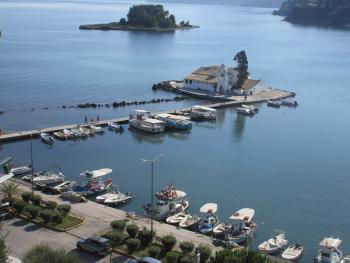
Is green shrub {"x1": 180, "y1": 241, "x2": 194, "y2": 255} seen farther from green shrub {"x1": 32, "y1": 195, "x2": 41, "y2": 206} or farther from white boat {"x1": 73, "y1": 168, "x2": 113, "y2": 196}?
white boat {"x1": 73, "y1": 168, "x2": 113, "y2": 196}

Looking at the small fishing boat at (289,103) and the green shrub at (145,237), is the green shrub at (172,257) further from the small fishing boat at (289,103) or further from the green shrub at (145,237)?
the small fishing boat at (289,103)

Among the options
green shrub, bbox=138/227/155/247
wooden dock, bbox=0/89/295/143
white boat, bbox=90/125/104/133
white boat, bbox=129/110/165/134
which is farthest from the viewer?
white boat, bbox=129/110/165/134

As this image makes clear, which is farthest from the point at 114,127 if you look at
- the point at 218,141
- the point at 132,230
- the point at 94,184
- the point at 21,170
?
the point at 132,230

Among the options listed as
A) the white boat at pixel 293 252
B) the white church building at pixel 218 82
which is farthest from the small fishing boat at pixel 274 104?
the white boat at pixel 293 252

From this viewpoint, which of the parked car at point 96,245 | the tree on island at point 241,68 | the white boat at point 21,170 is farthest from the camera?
the tree on island at point 241,68

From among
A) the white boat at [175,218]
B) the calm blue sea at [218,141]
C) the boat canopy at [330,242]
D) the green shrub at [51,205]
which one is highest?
the green shrub at [51,205]

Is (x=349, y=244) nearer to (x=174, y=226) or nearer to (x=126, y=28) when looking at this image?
(x=174, y=226)

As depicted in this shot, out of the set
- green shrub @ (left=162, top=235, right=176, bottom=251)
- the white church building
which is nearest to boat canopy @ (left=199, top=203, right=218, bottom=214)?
green shrub @ (left=162, top=235, right=176, bottom=251)

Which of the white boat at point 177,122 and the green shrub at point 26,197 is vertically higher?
the green shrub at point 26,197

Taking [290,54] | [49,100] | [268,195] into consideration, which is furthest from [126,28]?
[268,195]
